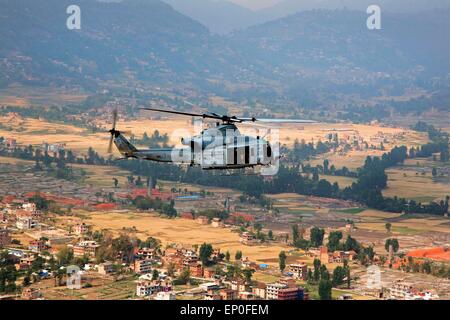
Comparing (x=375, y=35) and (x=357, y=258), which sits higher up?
(x=375, y=35)

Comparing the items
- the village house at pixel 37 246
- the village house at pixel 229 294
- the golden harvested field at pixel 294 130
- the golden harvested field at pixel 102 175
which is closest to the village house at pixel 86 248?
the village house at pixel 37 246

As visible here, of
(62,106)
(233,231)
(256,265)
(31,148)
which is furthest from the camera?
(62,106)

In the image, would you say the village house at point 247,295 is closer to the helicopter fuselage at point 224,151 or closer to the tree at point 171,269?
the tree at point 171,269

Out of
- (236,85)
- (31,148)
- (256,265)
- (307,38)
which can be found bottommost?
(256,265)

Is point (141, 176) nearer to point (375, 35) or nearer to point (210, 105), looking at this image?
point (210, 105)

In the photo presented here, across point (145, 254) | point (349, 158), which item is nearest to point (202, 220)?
point (145, 254)

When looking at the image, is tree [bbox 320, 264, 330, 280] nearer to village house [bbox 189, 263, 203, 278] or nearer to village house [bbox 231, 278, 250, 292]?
village house [bbox 231, 278, 250, 292]

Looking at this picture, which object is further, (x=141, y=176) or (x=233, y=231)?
(x=141, y=176)

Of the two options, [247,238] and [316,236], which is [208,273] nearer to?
[247,238]
